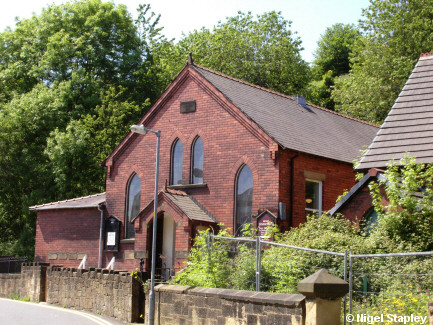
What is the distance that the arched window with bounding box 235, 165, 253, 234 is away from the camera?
83.4 feet

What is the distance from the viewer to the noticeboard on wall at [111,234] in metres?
28.9

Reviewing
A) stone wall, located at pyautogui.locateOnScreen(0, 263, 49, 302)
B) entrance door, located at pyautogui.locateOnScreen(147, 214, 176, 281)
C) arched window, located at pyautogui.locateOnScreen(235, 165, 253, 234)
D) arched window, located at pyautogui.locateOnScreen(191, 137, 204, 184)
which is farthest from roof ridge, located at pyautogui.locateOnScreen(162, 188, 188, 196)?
stone wall, located at pyautogui.locateOnScreen(0, 263, 49, 302)

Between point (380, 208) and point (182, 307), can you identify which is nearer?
point (182, 307)

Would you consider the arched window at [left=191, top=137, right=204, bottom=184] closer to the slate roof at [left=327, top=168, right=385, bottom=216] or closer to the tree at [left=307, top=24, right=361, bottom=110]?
the slate roof at [left=327, top=168, right=385, bottom=216]

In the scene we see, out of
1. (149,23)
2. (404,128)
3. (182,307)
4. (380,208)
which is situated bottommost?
(182,307)

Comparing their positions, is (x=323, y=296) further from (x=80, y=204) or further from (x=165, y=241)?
(x=80, y=204)

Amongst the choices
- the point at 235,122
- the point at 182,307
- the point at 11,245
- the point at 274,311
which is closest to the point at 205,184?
the point at 235,122

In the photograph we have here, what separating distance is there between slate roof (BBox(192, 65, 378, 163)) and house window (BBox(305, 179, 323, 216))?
1235 mm

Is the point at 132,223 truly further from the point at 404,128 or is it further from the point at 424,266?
the point at 424,266

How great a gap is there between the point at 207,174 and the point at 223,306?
1226 centimetres

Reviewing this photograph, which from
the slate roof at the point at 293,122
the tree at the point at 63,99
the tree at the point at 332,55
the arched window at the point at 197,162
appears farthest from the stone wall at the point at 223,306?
the tree at the point at 332,55

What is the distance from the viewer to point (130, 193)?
29328 millimetres

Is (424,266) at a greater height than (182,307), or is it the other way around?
(424,266)

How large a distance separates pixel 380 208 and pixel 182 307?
6.48 m
